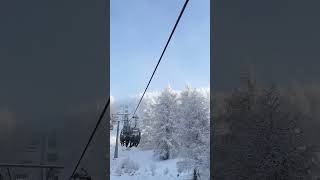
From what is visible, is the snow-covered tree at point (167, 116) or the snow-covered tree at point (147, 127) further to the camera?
the snow-covered tree at point (147, 127)

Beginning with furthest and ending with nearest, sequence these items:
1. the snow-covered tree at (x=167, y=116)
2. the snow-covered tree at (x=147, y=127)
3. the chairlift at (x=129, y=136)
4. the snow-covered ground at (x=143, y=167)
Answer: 1. the snow-covered ground at (x=143, y=167)
2. the snow-covered tree at (x=147, y=127)
3. the snow-covered tree at (x=167, y=116)
4. the chairlift at (x=129, y=136)

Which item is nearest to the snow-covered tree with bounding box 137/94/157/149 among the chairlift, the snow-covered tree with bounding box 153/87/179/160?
the snow-covered tree with bounding box 153/87/179/160

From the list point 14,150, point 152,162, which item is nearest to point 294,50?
point 14,150

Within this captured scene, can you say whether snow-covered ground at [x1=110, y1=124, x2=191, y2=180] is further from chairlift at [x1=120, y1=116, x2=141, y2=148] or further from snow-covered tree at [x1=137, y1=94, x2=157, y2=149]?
chairlift at [x1=120, y1=116, x2=141, y2=148]

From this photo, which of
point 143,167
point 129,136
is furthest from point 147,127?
point 129,136

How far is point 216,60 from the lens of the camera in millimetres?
1877

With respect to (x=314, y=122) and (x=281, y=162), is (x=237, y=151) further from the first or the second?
(x=314, y=122)

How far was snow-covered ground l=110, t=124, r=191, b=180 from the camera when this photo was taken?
6.41m

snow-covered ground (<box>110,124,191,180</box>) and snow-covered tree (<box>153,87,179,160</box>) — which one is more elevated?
snow-covered tree (<box>153,87,179,160</box>)

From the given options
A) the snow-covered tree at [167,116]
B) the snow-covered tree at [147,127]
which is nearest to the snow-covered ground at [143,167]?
the snow-covered tree at [147,127]

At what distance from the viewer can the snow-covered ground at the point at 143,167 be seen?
6.41m

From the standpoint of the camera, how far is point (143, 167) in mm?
6711

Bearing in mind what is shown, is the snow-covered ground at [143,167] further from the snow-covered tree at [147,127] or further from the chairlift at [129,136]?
the chairlift at [129,136]

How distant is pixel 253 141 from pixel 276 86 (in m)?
0.83
